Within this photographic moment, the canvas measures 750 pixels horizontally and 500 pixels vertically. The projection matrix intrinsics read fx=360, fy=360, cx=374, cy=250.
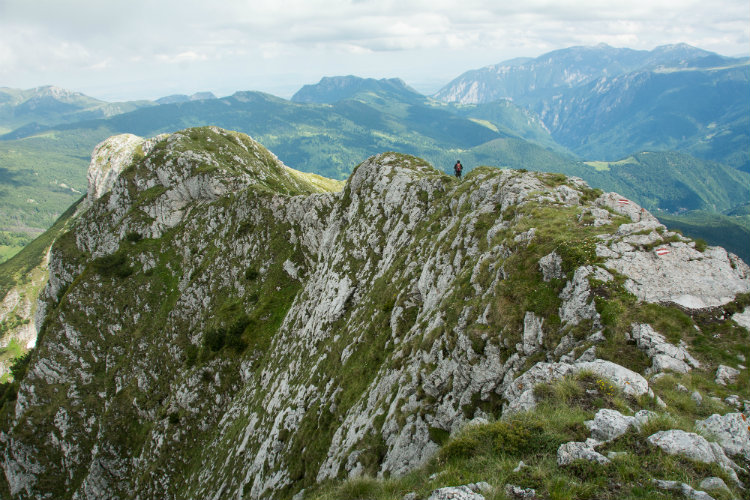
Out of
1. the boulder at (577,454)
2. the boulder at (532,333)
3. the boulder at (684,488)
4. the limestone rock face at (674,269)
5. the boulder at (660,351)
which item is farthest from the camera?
the boulder at (532,333)

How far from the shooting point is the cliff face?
18.5 m

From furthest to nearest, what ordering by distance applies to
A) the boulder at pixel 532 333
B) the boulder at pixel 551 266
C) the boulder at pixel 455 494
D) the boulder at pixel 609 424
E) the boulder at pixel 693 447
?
the boulder at pixel 551 266 → the boulder at pixel 532 333 → the boulder at pixel 609 424 → the boulder at pixel 455 494 → the boulder at pixel 693 447

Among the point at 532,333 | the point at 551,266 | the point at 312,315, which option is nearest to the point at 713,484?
the point at 532,333

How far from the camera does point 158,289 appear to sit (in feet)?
251

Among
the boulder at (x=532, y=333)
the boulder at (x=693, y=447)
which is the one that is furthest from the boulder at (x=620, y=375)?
the boulder at (x=532, y=333)

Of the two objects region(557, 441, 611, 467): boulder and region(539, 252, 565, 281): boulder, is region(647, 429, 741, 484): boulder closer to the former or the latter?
region(557, 441, 611, 467): boulder

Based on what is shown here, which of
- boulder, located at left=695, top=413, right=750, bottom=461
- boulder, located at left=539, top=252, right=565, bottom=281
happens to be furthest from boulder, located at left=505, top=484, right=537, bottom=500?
boulder, located at left=539, top=252, right=565, bottom=281

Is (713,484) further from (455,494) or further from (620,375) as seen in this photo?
(455,494)

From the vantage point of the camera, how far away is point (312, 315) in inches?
1917

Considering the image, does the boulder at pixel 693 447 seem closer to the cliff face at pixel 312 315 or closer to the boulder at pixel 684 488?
the boulder at pixel 684 488

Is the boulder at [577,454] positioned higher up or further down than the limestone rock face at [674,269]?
further down

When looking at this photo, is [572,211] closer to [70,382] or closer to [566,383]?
[566,383]

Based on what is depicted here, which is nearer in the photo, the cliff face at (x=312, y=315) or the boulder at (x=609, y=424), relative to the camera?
the boulder at (x=609, y=424)

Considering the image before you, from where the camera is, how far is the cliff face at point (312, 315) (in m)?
18.5
